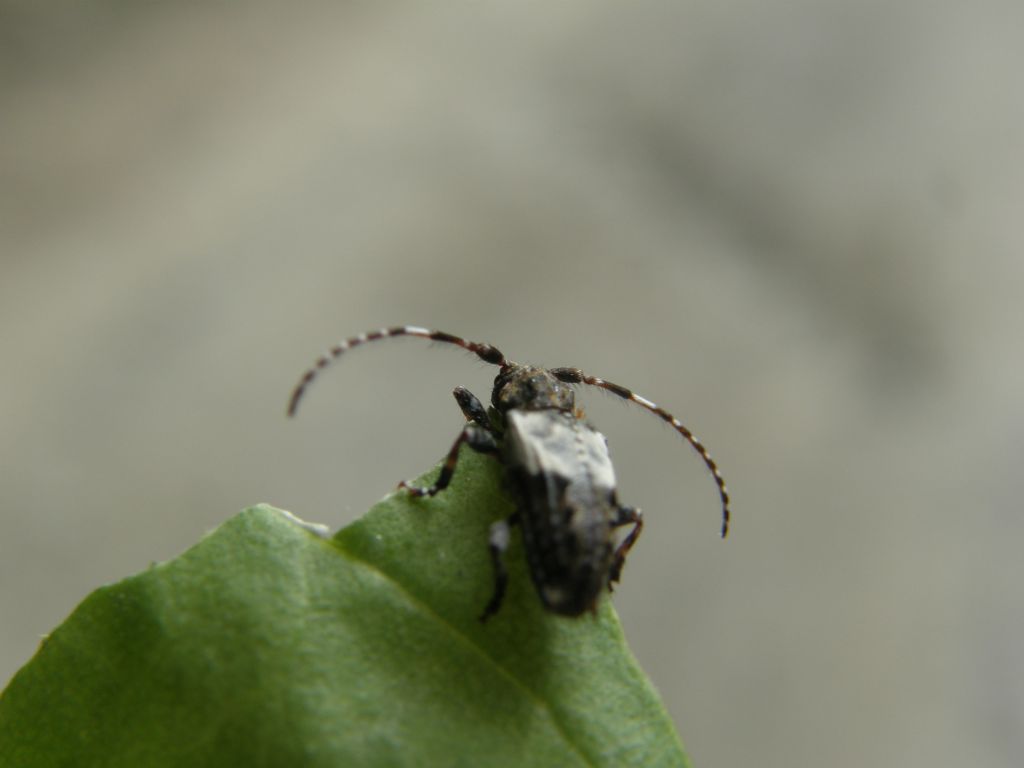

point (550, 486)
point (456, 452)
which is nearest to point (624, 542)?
point (550, 486)

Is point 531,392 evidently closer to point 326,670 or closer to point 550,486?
point 550,486

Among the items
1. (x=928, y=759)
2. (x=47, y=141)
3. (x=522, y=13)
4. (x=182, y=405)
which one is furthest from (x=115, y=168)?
(x=928, y=759)

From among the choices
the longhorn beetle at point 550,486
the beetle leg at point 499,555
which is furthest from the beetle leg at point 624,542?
the beetle leg at point 499,555

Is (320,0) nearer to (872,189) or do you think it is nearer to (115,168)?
(115,168)

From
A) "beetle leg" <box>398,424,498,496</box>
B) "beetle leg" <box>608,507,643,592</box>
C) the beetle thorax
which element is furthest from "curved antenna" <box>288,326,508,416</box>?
"beetle leg" <box>608,507,643,592</box>

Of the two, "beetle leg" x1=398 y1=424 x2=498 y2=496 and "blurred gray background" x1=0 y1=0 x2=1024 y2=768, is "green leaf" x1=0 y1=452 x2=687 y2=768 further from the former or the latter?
"blurred gray background" x1=0 y1=0 x2=1024 y2=768

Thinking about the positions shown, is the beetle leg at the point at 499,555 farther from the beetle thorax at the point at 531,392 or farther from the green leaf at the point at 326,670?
the beetle thorax at the point at 531,392
